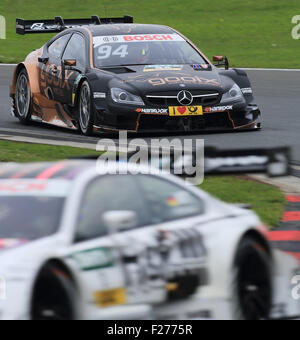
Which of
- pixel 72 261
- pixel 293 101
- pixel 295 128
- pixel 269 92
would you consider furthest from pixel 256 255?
pixel 269 92

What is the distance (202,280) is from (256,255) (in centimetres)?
49

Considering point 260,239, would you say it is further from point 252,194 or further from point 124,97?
point 124,97

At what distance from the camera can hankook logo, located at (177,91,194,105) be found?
43.8 feet

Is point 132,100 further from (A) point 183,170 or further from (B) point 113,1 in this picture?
(B) point 113,1

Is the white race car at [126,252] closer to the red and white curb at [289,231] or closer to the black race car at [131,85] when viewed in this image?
the red and white curb at [289,231]

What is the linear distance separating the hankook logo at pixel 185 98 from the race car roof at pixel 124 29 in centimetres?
177

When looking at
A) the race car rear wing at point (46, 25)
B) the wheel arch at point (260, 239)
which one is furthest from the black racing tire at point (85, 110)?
the wheel arch at point (260, 239)

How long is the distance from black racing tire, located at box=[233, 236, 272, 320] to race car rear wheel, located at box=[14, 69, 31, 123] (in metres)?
9.73

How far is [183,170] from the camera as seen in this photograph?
6859mm

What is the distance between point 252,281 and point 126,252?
0.95 meters

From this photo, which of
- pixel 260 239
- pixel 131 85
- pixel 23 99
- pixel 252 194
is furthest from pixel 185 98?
pixel 260 239

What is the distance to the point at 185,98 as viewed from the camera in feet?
43.8

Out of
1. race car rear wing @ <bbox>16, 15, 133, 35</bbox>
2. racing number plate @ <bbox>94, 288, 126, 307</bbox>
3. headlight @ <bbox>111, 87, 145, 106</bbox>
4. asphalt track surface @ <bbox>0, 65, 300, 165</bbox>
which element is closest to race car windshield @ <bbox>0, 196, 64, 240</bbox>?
racing number plate @ <bbox>94, 288, 126, 307</bbox>

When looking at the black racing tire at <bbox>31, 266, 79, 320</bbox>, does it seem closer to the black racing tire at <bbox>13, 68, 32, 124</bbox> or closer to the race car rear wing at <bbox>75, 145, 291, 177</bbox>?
the race car rear wing at <bbox>75, 145, 291, 177</bbox>
